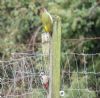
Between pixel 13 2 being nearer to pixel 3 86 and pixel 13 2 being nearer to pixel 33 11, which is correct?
pixel 33 11

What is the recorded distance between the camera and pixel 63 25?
490 cm

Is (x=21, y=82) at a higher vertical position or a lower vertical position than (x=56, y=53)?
lower

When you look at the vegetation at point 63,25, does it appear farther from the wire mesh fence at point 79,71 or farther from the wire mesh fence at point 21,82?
the wire mesh fence at point 21,82

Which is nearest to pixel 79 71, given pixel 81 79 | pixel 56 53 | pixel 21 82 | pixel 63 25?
pixel 63 25

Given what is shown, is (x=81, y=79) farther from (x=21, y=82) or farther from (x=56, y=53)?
(x=56, y=53)

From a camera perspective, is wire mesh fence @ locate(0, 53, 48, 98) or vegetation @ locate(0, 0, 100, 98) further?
vegetation @ locate(0, 0, 100, 98)

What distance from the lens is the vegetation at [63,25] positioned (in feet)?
15.8

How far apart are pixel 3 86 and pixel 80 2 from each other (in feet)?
6.70

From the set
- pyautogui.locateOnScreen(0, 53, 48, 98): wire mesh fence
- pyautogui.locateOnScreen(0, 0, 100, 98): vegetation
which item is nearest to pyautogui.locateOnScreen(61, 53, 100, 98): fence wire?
pyautogui.locateOnScreen(0, 0, 100, 98): vegetation

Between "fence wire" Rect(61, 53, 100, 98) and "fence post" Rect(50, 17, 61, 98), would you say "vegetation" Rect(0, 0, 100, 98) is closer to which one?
"fence wire" Rect(61, 53, 100, 98)

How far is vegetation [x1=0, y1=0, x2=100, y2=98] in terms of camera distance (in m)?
4.82

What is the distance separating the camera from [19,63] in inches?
124

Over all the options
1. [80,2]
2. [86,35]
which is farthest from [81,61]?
[80,2]

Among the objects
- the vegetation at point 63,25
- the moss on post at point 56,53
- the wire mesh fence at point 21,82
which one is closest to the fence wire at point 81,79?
the vegetation at point 63,25
